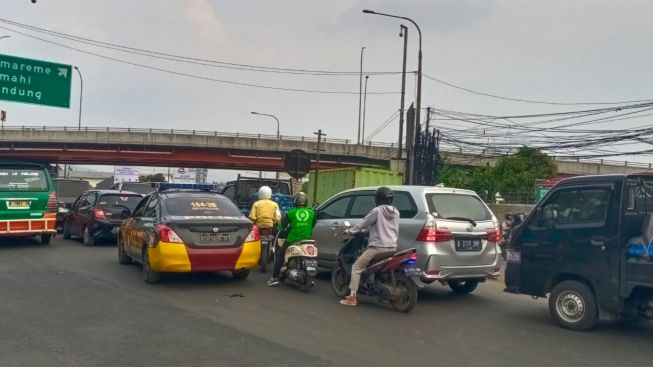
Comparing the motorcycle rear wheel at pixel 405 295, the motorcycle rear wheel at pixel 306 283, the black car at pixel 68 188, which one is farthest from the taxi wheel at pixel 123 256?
the black car at pixel 68 188

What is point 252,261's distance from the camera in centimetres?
992

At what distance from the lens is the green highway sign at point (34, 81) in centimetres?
2433

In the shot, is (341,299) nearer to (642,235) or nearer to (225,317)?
(225,317)

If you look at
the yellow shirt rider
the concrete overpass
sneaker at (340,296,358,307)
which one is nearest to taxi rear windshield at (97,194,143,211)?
the yellow shirt rider

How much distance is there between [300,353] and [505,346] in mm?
2300

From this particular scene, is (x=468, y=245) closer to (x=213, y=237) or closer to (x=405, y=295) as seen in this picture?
(x=405, y=295)

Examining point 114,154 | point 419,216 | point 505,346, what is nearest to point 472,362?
point 505,346

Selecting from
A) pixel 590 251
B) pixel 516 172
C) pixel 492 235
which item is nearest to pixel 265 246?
pixel 492 235

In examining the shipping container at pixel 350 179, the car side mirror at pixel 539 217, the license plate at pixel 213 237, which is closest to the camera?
the car side mirror at pixel 539 217

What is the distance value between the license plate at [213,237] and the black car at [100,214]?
665cm

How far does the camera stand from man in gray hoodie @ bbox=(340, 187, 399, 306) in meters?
8.33

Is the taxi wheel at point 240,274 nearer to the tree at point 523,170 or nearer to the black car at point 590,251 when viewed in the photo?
the black car at point 590,251

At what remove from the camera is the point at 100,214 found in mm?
15930

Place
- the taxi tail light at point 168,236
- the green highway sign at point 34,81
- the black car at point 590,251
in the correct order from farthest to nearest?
1. the green highway sign at point 34,81
2. the taxi tail light at point 168,236
3. the black car at point 590,251
